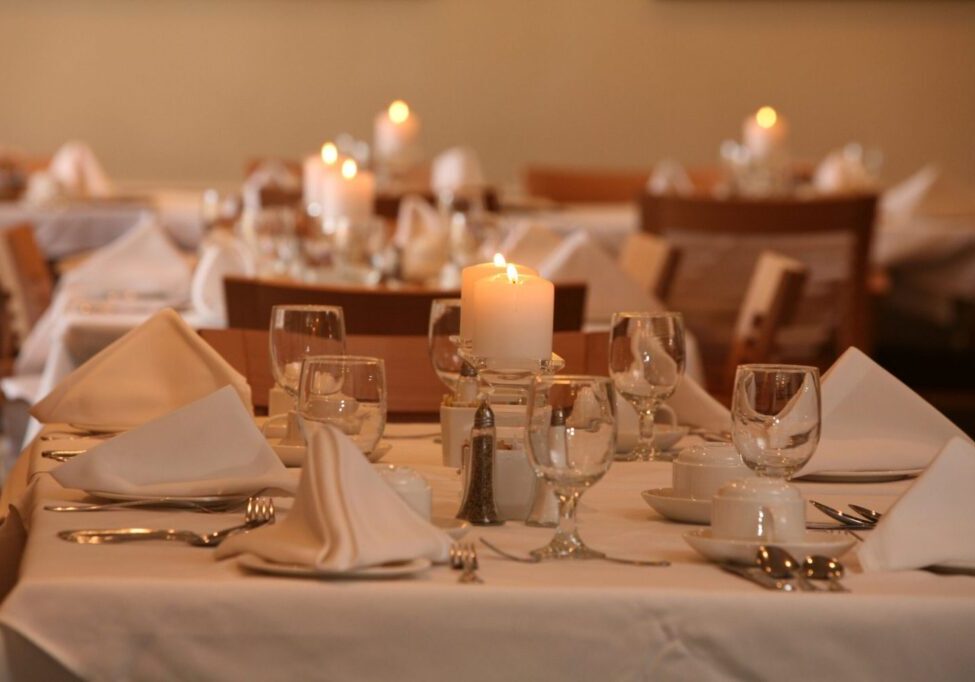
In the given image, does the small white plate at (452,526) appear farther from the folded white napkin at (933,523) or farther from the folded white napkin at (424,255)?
the folded white napkin at (424,255)

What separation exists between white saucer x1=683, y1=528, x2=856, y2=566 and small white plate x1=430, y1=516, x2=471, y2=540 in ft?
0.58

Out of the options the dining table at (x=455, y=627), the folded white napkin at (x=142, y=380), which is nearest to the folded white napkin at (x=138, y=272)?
the folded white napkin at (x=142, y=380)

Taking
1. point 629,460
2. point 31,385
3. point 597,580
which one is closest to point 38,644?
point 597,580

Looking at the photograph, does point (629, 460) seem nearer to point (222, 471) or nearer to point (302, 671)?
point (222, 471)

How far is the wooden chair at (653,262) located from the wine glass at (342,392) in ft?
8.05

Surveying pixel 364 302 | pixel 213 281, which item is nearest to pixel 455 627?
pixel 364 302

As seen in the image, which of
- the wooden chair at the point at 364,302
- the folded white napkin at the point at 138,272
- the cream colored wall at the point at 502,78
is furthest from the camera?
the cream colored wall at the point at 502,78

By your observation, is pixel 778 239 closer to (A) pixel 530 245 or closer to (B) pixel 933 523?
(A) pixel 530 245

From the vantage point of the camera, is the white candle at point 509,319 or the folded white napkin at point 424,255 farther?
the folded white napkin at point 424,255

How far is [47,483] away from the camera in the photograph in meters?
1.45

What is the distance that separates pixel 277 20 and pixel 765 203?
4.19m

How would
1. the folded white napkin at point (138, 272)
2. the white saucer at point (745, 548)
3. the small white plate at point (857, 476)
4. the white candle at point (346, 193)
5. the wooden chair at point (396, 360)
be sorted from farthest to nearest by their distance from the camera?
the white candle at point (346, 193) → the folded white napkin at point (138, 272) → the wooden chair at point (396, 360) → the small white plate at point (857, 476) → the white saucer at point (745, 548)

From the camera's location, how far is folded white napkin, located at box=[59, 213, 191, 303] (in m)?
3.42

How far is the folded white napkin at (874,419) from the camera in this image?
1.68 metres
